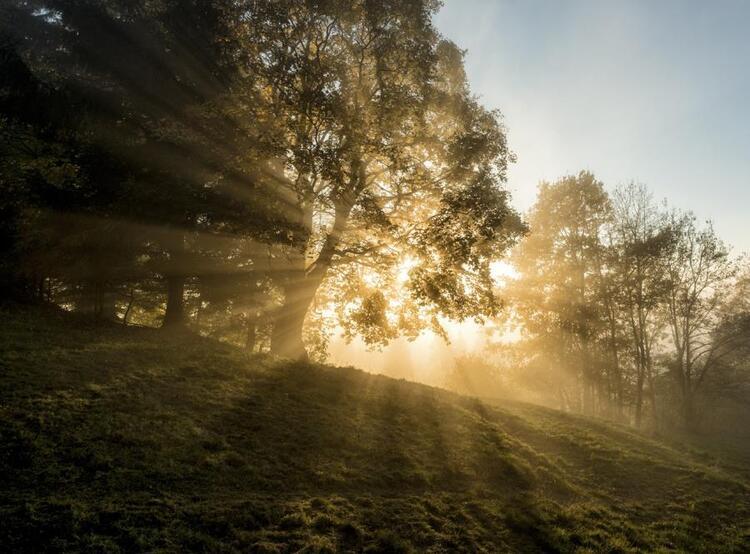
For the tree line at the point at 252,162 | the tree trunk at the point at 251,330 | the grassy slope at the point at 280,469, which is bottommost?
the grassy slope at the point at 280,469

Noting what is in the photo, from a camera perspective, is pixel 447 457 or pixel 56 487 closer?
pixel 56 487

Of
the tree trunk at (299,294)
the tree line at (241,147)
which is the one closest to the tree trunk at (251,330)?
the tree trunk at (299,294)

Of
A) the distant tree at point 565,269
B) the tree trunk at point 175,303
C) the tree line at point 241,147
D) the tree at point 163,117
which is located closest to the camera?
the tree line at point 241,147

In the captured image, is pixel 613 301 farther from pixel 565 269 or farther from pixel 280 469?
pixel 280 469

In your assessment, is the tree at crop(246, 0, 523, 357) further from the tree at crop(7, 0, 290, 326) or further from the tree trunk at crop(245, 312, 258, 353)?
the tree trunk at crop(245, 312, 258, 353)

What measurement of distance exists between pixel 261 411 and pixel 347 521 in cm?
505

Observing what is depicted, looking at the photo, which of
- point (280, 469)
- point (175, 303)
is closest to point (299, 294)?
point (175, 303)

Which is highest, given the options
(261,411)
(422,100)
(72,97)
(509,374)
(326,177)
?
(422,100)

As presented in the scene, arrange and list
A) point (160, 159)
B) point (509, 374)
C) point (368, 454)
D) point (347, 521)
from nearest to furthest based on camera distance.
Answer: point (347, 521), point (368, 454), point (160, 159), point (509, 374)

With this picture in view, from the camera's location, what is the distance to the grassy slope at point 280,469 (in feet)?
20.8

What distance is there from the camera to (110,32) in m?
18.5

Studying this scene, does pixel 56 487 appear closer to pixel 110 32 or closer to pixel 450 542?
pixel 450 542

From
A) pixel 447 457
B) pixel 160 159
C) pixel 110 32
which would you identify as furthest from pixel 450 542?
pixel 110 32

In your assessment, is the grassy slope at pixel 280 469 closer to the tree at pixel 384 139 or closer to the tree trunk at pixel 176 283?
the tree trunk at pixel 176 283
